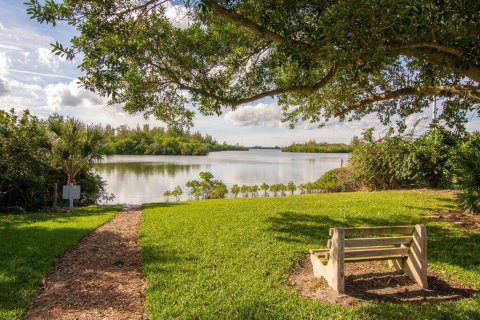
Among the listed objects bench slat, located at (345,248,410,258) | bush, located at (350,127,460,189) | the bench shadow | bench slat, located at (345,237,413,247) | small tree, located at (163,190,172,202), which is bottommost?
small tree, located at (163,190,172,202)

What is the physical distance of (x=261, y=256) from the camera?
6180 mm

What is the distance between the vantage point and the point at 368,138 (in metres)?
17.8

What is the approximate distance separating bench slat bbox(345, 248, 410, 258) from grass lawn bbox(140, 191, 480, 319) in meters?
0.74

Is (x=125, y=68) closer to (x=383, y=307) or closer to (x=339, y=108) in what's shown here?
(x=383, y=307)

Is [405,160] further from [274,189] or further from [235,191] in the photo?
[235,191]

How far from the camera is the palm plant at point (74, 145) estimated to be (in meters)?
14.5

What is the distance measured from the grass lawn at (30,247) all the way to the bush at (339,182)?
12.3 meters

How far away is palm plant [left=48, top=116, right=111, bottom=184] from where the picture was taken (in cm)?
1449

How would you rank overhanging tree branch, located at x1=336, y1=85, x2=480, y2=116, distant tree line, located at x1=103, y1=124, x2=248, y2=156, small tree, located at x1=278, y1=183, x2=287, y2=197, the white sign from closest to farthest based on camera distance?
overhanging tree branch, located at x1=336, y1=85, x2=480, y2=116 → the white sign → small tree, located at x1=278, y1=183, x2=287, y2=197 → distant tree line, located at x1=103, y1=124, x2=248, y2=156

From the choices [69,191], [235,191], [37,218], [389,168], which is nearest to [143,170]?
[235,191]

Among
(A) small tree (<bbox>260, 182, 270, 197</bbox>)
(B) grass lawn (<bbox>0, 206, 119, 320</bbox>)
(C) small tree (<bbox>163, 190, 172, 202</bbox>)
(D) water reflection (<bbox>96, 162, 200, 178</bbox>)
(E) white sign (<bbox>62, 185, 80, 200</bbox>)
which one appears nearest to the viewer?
(B) grass lawn (<bbox>0, 206, 119, 320</bbox>)

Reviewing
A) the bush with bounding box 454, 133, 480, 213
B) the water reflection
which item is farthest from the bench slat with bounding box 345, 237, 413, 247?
the water reflection

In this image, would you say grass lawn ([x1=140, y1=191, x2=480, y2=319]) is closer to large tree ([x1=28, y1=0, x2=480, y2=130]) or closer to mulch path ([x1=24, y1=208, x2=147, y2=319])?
mulch path ([x1=24, y1=208, x2=147, y2=319])

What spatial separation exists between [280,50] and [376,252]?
134 inches
